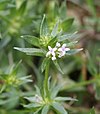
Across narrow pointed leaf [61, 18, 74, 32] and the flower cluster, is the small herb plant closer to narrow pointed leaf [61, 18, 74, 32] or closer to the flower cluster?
the flower cluster

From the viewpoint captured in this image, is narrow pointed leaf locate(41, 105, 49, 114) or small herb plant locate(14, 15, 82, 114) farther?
narrow pointed leaf locate(41, 105, 49, 114)

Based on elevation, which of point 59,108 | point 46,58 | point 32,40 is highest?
point 32,40

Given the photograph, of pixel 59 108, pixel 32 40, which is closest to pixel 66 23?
pixel 32 40

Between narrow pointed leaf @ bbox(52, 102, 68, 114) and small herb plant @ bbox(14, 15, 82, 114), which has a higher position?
small herb plant @ bbox(14, 15, 82, 114)

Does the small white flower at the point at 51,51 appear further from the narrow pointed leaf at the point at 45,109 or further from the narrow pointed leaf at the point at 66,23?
the narrow pointed leaf at the point at 66,23

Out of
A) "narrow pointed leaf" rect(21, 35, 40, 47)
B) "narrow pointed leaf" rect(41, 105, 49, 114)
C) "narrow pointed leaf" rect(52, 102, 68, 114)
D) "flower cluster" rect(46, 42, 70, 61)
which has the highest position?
"narrow pointed leaf" rect(21, 35, 40, 47)

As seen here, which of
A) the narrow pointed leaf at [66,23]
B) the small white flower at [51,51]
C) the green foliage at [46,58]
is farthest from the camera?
the narrow pointed leaf at [66,23]

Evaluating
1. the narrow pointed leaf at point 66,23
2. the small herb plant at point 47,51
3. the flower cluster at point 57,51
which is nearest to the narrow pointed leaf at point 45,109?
the small herb plant at point 47,51

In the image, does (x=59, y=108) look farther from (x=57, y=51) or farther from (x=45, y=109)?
(x=57, y=51)

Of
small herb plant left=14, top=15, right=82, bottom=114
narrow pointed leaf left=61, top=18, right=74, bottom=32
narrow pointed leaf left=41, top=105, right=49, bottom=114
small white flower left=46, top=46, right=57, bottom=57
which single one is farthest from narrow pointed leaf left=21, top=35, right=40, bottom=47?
narrow pointed leaf left=61, top=18, right=74, bottom=32
